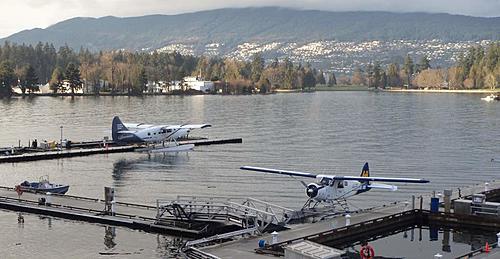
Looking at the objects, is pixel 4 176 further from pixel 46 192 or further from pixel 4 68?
pixel 4 68

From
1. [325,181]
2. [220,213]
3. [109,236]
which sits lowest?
[109,236]

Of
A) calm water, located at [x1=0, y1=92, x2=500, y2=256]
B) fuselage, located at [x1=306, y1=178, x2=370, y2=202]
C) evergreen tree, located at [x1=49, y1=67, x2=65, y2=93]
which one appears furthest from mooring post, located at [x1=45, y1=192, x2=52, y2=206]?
evergreen tree, located at [x1=49, y1=67, x2=65, y2=93]

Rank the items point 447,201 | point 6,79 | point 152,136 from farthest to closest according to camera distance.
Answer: point 6,79, point 152,136, point 447,201

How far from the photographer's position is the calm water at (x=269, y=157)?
44500 millimetres

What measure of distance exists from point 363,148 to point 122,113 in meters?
58.3

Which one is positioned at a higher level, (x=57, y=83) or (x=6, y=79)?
(x=6, y=79)

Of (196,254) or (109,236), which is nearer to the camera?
(196,254)

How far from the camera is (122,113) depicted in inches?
4562

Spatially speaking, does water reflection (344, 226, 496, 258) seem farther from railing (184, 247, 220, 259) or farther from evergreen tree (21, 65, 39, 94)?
evergreen tree (21, 65, 39, 94)

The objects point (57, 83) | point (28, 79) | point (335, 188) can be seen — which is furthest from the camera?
point (57, 83)

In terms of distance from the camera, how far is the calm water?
146 feet

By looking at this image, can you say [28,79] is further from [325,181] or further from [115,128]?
[325,181]

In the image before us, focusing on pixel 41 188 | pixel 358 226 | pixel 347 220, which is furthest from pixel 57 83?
pixel 358 226

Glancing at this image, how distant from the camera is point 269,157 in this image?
60.9 m
